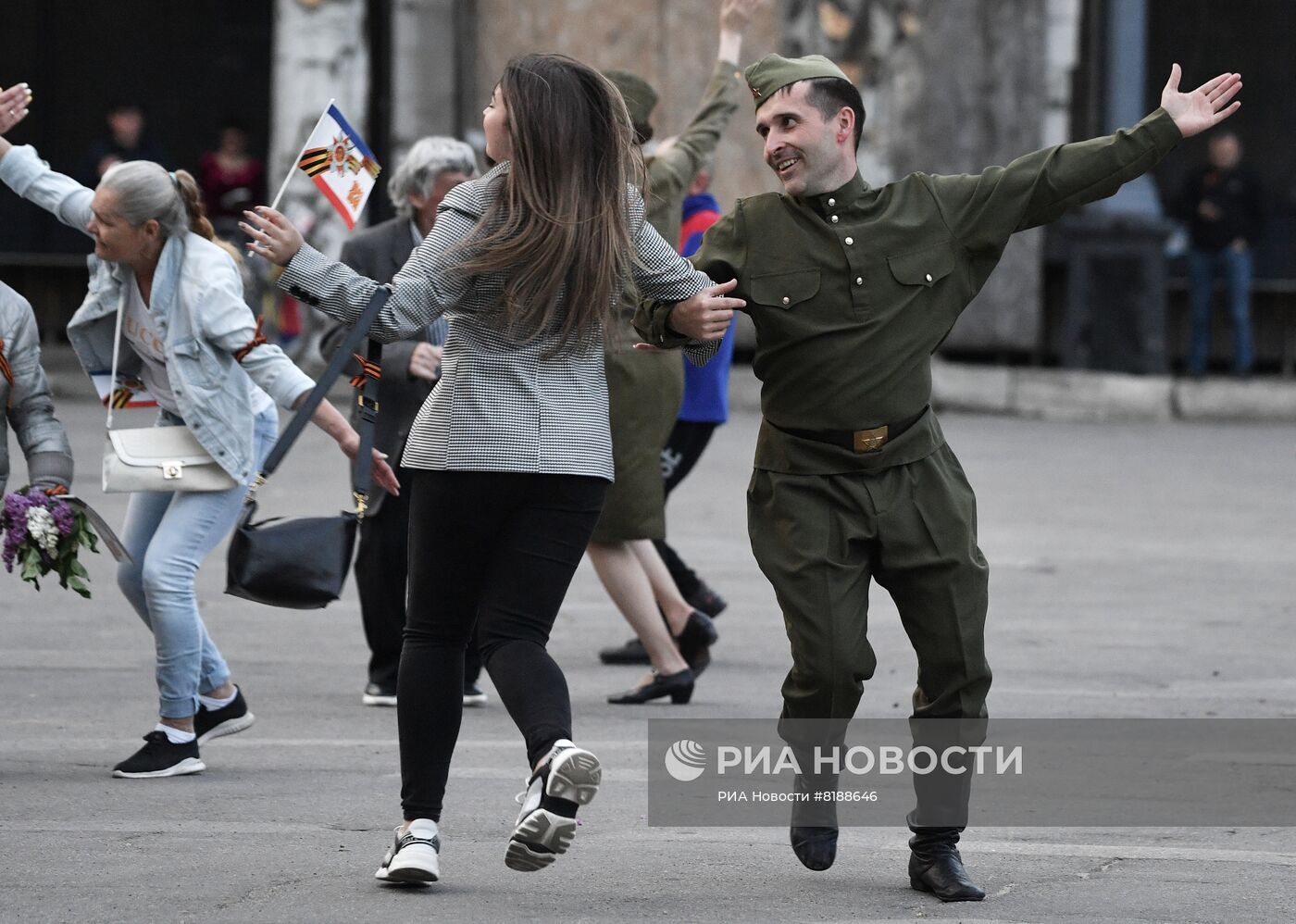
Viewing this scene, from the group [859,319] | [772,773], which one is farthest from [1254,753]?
[859,319]

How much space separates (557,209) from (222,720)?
7.89 ft

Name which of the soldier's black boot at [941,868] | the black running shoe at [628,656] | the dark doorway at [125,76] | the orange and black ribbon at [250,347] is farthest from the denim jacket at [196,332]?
the dark doorway at [125,76]

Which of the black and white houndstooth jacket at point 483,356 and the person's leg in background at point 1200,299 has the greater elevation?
the black and white houndstooth jacket at point 483,356

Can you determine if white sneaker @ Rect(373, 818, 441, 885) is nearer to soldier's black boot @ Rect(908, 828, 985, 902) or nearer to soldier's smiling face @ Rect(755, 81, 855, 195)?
soldier's black boot @ Rect(908, 828, 985, 902)

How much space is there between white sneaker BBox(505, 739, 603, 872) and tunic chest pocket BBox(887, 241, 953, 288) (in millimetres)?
1227

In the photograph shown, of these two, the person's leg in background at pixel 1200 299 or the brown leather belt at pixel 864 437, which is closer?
the brown leather belt at pixel 864 437

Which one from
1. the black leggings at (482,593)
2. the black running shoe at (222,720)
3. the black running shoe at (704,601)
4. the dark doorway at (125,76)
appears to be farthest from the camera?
the dark doorway at (125,76)

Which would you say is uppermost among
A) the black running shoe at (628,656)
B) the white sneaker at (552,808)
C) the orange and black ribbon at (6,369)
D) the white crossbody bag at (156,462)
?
the orange and black ribbon at (6,369)

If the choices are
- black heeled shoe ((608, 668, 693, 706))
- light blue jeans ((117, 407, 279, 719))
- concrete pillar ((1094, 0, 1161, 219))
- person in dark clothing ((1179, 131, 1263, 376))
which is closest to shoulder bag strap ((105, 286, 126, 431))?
light blue jeans ((117, 407, 279, 719))

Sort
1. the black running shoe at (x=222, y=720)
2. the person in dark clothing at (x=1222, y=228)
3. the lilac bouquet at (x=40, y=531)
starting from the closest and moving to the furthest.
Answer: the lilac bouquet at (x=40, y=531) → the black running shoe at (x=222, y=720) → the person in dark clothing at (x=1222, y=228)

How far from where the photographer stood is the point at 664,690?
22.9 ft

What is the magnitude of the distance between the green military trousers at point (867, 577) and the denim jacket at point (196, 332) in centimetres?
161

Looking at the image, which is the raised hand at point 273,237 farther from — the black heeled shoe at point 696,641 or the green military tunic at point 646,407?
the black heeled shoe at point 696,641

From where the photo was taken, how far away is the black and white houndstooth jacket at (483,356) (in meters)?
4.35
